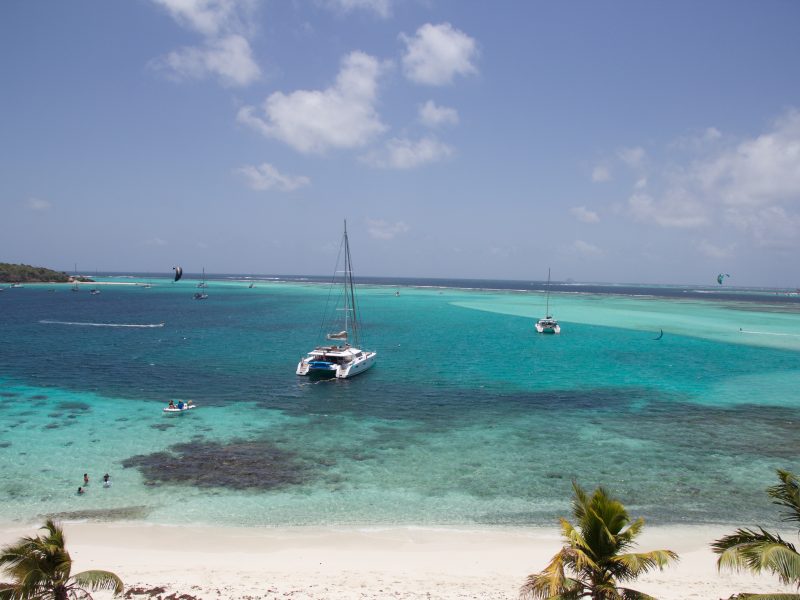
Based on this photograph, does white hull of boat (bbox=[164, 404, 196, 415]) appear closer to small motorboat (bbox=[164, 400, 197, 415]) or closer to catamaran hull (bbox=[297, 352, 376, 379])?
small motorboat (bbox=[164, 400, 197, 415])

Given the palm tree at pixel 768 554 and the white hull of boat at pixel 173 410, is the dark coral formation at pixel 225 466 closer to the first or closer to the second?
the white hull of boat at pixel 173 410

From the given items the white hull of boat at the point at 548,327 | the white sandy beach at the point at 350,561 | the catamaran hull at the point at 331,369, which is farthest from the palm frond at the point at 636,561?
the white hull of boat at the point at 548,327

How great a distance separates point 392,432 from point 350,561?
1399 centimetres

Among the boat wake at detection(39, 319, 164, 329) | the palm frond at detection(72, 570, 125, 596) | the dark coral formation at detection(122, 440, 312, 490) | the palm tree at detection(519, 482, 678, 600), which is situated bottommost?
the dark coral formation at detection(122, 440, 312, 490)

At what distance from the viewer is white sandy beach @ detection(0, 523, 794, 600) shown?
1520 centimetres

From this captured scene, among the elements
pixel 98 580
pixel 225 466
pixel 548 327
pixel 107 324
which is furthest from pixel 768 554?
pixel 107 324

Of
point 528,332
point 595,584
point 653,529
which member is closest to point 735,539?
point 595,584

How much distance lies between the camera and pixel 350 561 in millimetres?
17250

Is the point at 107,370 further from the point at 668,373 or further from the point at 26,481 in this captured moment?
the point at 668,373

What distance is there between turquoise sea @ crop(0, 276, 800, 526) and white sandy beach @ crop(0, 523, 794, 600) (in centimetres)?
109

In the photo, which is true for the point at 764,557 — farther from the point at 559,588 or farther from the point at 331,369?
the point at 331,369

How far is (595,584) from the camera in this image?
9883 mm

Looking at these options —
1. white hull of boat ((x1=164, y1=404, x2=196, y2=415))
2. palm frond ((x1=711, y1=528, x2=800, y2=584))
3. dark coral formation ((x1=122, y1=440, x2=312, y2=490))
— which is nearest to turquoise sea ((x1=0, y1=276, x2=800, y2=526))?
dark coral formation ((x1=122, y1=440, x2=312, y2=490))

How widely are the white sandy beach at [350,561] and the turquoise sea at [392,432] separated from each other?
3.56 feet
